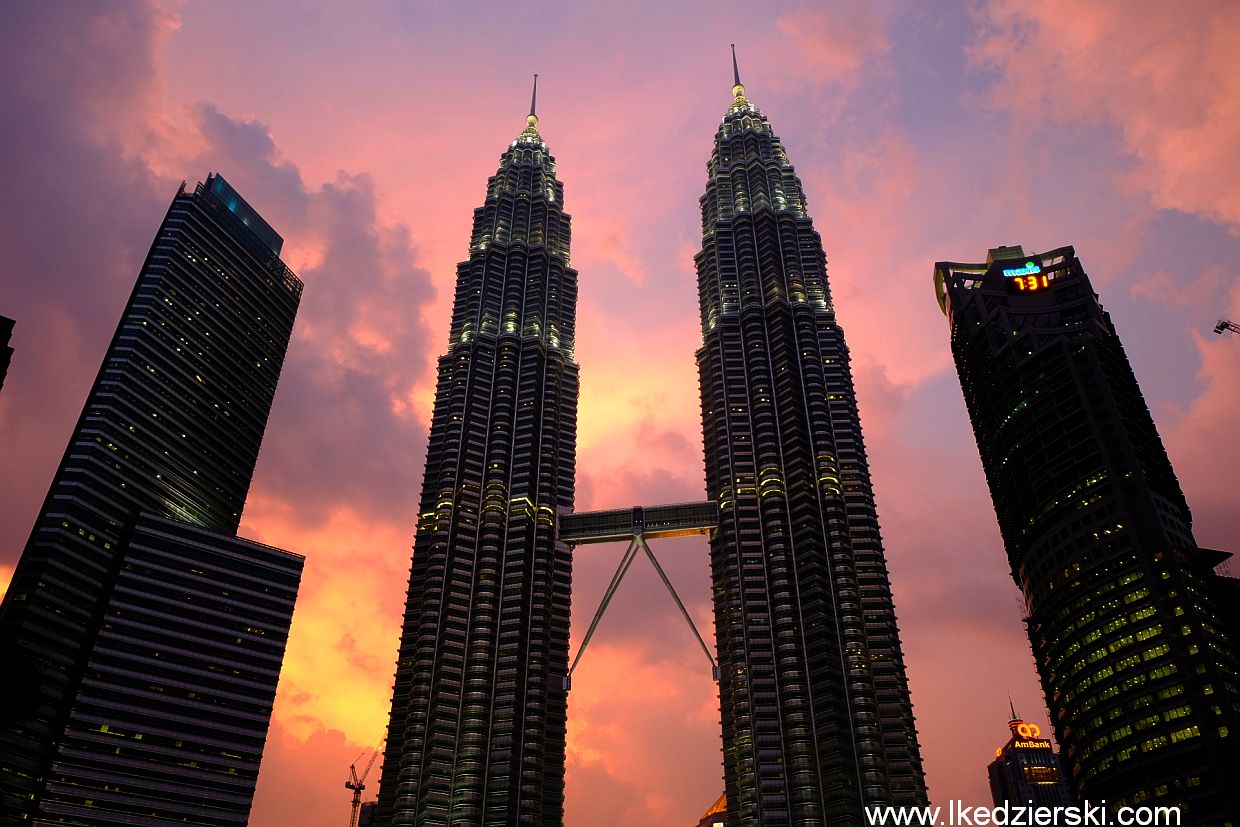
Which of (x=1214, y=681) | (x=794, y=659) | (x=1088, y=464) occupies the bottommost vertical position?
(x=1214, y=681)

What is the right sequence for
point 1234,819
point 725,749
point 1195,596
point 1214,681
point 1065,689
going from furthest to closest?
1. point 725,749
2. point 1065,689
3. point 1195,596
4. point 1214,681
5. point 1234,819

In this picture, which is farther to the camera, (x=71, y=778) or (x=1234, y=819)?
(x=71, y=778)

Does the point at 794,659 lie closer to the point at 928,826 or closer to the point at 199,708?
the point at 928,826

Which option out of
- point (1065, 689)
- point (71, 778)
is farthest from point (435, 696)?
point (1065, 689)

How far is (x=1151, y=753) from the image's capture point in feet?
533

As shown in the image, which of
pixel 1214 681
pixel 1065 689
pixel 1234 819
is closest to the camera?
pixel 1234 819

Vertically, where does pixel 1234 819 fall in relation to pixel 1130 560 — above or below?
below

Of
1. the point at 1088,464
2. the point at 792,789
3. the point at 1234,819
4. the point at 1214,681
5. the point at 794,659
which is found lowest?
the point at 1234,819

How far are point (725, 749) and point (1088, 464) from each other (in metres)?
96.7

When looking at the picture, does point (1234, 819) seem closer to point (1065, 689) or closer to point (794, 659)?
point (1065, 689)

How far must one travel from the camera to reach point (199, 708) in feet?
649

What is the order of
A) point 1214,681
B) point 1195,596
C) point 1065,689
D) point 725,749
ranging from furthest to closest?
point 725,749
point 1065,689
point 1195,596
point 1214,681

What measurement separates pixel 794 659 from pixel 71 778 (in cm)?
14263

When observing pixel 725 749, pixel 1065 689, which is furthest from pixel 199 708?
pixel 1065 689
